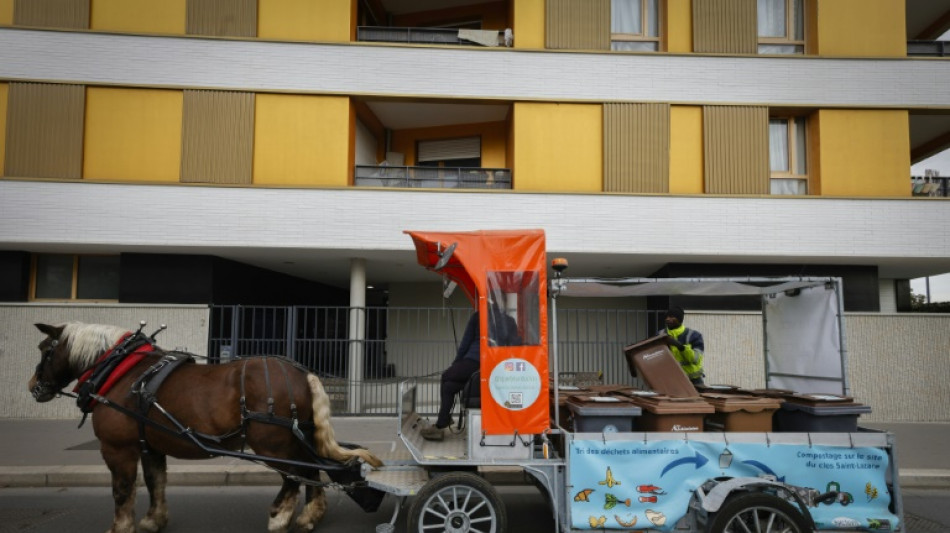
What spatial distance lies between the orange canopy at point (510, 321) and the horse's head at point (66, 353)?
3.21 metres

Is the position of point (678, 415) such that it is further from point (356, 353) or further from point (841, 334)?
point (356, 353)

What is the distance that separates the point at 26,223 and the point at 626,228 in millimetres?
11708

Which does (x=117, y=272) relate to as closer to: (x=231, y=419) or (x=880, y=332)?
(x=231, y=419)

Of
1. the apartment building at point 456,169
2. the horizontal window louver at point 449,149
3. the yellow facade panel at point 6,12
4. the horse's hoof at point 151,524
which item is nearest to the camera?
the horse's hoof at point 151,524

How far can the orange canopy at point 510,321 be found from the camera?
479cm

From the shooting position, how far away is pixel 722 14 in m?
13.0

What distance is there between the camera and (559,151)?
41.9ft

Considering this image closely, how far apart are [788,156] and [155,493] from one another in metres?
13.1

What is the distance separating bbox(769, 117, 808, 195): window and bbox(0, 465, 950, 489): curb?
688 centimetres

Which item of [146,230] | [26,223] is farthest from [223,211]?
[26,223]

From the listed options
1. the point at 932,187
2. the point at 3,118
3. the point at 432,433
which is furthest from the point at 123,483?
the point at 932,187

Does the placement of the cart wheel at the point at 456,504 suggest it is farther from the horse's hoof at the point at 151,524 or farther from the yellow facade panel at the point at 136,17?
the yellow facade panel at the point at 136,17

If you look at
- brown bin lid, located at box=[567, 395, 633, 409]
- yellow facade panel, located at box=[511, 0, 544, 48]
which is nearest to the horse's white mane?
brown bin lid, located at box=[567, 395, 633, 409]

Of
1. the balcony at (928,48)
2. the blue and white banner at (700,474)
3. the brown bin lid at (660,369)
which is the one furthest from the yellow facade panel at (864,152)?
the blue and white banner at (700,474)
